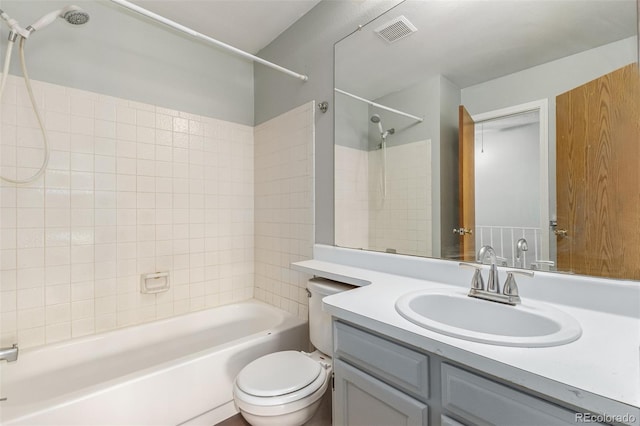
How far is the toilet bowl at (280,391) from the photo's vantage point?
1.18m

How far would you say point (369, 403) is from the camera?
36.2 inches

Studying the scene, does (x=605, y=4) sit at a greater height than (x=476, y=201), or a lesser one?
greater

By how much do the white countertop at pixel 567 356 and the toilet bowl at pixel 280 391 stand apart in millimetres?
477

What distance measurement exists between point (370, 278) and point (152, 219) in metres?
1.58

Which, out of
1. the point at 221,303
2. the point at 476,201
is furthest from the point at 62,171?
the point at 476,201

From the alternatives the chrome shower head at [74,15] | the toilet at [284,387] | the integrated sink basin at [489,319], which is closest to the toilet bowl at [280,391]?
the toilet at [284,387]

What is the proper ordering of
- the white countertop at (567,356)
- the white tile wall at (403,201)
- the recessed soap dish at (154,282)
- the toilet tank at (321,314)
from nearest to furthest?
1. the white countertop at (567,356)
2. the white tile wall at (403,201)
3. the toilet tank at (321,314)
4. the recessed soap dish at (154,282)

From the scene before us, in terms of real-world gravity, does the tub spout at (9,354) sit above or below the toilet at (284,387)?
above

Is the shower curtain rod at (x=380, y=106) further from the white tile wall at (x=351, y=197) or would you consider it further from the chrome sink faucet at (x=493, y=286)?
the chrome sink faucet at (x=493, y=286)

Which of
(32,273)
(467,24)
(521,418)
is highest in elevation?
(467,24)

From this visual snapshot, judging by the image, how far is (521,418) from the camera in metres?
0.62

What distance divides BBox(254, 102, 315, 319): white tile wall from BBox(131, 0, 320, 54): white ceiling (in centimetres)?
62

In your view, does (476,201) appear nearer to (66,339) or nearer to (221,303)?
(221,303)

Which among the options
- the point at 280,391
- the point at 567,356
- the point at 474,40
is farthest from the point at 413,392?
the point at 474,40
